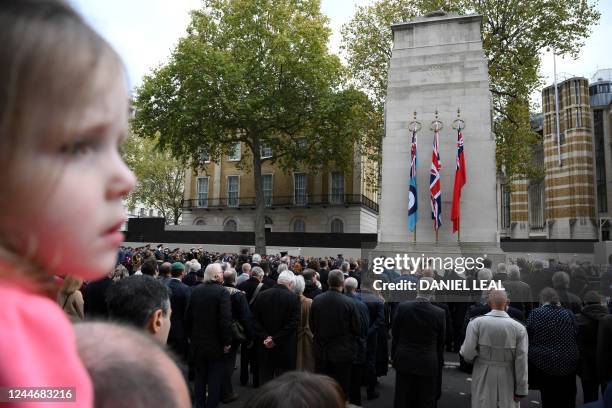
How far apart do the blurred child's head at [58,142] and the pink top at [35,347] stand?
0.04m

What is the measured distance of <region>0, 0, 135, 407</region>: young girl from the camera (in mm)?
459

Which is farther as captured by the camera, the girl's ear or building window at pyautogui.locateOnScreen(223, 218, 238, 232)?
building window at pyautogui.locateOnScreen(223, 218, 238, 232)

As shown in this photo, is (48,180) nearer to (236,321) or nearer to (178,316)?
(236,321)

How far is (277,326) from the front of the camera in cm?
614

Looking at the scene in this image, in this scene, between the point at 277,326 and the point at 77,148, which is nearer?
the point at 77,148

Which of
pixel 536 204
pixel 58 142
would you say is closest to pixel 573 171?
pixel 536 204

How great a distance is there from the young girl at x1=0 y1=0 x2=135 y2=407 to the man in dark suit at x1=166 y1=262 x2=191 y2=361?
5.78 m

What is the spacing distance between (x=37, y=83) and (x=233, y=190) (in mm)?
41136

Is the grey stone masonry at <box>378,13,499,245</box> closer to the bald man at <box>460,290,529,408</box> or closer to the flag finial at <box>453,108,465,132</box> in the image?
the flag finial at <box>453,108,465,132</box>

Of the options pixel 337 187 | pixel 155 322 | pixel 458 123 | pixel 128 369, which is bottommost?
pixel 155 322

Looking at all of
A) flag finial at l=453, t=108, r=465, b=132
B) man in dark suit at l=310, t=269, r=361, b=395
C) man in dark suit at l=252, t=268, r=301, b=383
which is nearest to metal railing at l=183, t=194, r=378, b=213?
flag finial at l=453, t=108, r=465, b=132

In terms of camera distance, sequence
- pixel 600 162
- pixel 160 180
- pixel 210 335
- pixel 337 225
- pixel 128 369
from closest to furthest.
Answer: pixel 128 369
pixel 210 335
pixel 337 225
pixel 600 162
pixel 160 180

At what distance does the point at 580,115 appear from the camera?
37750mm

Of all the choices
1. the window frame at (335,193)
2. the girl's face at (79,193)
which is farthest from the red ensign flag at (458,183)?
the window frame at (335,193)
